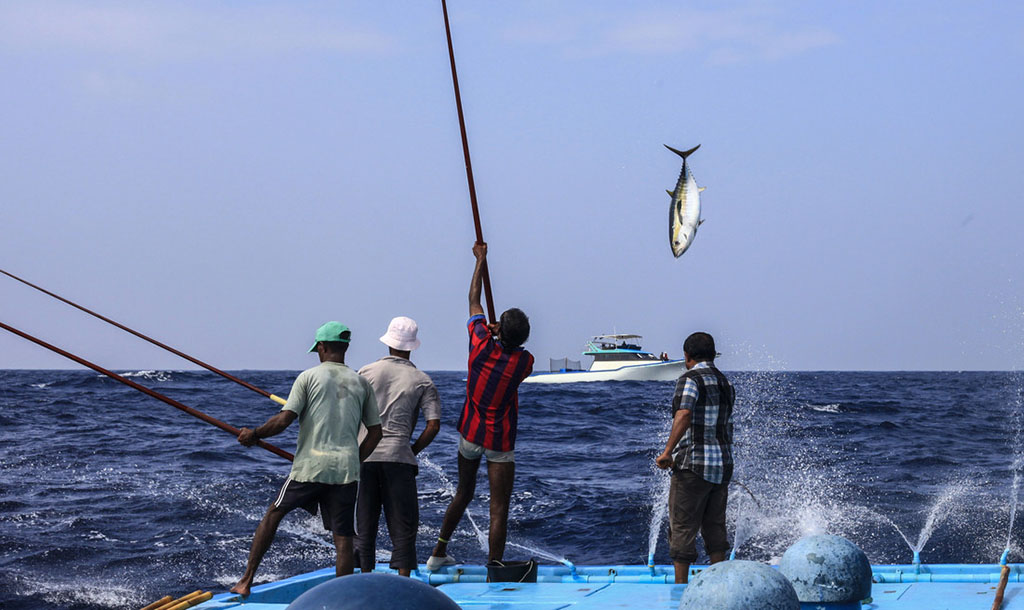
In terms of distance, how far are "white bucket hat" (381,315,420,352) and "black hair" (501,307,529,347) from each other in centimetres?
56

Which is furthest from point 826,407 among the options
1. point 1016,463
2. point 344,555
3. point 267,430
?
point 267,430

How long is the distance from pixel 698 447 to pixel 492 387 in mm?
1251

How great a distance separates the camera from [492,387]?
6.41m

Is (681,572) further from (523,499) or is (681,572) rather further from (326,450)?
(523,499)

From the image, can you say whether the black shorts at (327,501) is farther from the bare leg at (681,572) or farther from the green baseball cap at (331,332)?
the bare leg at (681,572)

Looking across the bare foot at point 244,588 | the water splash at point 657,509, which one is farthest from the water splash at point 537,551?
the bare foot at point 244,588

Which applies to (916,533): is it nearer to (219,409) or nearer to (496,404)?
(496,404)

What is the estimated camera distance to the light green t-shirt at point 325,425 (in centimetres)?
575

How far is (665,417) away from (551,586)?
73.4ft

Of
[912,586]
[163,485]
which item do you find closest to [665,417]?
[163,485]

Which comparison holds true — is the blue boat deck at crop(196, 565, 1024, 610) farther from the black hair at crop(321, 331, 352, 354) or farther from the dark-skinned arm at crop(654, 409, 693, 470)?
the black hair at crop(321, 331, 352, 354)

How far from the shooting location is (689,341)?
6.12 m

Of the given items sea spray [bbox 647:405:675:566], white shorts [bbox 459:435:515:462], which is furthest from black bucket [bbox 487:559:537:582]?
sea spray [bbox 647:405:675:566]

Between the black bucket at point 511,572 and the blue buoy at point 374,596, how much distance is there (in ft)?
11.3
